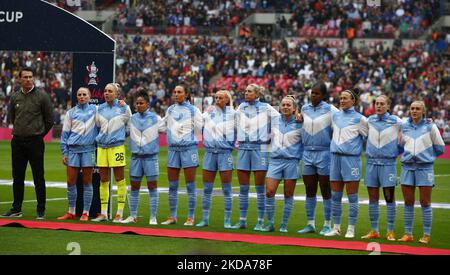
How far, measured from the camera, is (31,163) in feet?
53.4

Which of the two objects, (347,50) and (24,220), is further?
(347,50)

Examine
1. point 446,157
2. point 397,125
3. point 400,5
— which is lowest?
point 446,157

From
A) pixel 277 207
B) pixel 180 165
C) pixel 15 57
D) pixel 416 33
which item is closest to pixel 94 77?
pixel 180 165

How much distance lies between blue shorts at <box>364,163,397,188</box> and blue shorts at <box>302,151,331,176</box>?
647 mm

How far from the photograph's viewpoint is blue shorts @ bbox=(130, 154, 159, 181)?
1588cm

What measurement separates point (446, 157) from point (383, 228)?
20250 mm

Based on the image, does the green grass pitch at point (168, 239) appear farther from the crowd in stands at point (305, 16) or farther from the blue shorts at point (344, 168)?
the crowd in stands at point (305, 16)

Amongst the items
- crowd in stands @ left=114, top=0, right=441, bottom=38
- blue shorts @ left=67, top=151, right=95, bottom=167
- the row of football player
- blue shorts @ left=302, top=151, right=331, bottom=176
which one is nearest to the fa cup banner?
the row of football player

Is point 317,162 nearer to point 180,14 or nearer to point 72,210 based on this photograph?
point 72,210

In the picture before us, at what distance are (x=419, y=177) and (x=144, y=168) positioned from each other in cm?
435

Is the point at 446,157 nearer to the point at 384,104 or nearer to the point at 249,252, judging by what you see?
the point at 384,104

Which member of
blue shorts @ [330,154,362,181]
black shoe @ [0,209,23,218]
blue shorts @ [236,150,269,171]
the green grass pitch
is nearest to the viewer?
the green grass pitch

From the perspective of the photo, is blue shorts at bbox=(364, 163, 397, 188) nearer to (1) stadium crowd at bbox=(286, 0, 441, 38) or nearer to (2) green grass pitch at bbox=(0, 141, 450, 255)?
(2) green grass pitch at bbox=(0, 141, 450, 255)

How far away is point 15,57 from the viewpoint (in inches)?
1729
